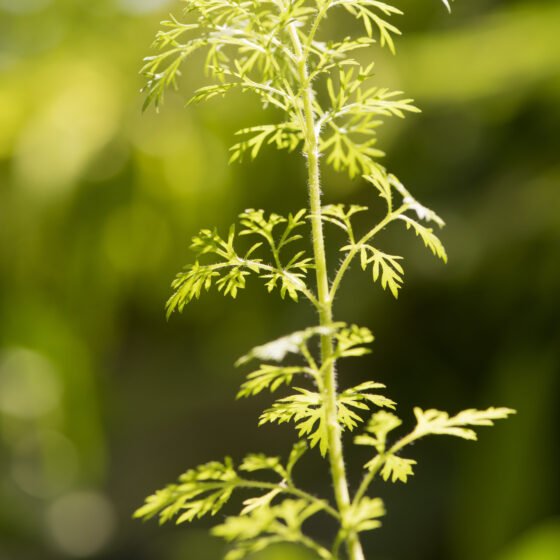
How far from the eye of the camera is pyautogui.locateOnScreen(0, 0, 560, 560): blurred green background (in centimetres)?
175

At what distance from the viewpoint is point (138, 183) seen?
6.15 feet

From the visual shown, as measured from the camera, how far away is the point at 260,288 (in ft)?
6.66

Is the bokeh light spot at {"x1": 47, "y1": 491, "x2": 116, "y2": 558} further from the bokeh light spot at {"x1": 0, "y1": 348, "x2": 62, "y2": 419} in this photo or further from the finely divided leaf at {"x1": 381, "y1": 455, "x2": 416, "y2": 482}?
the finely divided leaf at {"x1": 381, "y1": 455, "x2": 416, "y2": 482}

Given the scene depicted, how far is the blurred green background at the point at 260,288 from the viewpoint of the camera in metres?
1.75

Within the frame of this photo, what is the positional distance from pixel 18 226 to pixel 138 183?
0.97 ft

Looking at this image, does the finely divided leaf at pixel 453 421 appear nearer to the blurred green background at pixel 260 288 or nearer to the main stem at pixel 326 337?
the main stem at pixel 326 337

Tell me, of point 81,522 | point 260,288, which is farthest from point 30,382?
point 260,288

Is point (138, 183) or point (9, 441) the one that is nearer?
point (138, 183)

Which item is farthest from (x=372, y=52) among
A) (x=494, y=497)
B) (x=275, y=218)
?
(x=275, y=218)

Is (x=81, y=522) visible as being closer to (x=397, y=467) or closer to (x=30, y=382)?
(x=30, y=382)

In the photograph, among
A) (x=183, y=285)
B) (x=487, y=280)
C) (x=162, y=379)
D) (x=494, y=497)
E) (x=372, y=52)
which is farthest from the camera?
(x=162, y=379)

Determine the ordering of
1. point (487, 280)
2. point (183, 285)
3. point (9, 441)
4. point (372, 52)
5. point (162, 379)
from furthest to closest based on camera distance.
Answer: point (162, 379)
point (9, 441)
point (372, 52)
point (487, 280)
point (183, 285)

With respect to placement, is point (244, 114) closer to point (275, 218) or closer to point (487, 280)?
point (487, 280)

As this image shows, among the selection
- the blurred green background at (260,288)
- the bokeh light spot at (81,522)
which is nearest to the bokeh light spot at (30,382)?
the blurred green background at (260,288)
